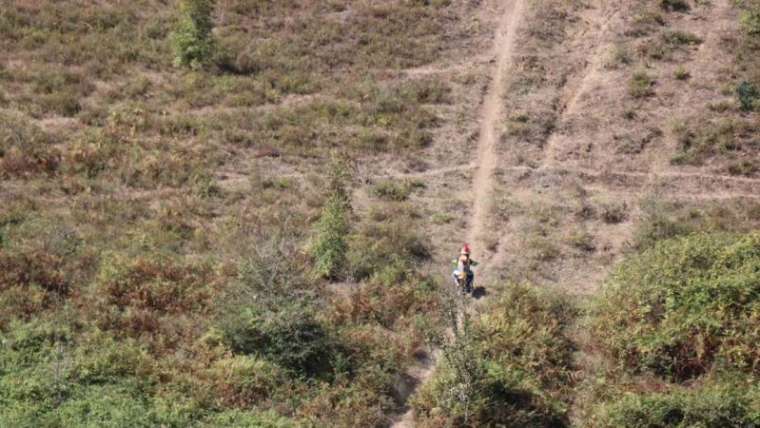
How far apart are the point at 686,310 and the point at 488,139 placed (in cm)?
961

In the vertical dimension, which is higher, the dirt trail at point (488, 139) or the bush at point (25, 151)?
the bush at point (25, 151)

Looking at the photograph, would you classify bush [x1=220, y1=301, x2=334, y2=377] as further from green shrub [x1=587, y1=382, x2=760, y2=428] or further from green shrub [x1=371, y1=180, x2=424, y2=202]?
green shrub [x1=371, y1=180, x2=424, y2=202]

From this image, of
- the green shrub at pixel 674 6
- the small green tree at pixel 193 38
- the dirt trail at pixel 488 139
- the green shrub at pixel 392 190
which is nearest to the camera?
the dirt trail at pixel 488 139

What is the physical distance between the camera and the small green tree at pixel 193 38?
96.0 ft

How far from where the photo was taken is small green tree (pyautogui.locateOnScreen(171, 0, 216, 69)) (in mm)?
29250

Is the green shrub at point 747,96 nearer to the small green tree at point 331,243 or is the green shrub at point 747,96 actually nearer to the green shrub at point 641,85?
the green shrub at point 641,85

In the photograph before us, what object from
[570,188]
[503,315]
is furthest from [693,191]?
[503,315]

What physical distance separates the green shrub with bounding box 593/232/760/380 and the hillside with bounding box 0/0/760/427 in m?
0.06

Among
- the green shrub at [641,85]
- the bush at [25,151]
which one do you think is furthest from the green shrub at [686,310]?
the bush at [25,151]

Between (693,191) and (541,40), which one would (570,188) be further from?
(541,40)

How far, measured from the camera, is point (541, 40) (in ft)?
106

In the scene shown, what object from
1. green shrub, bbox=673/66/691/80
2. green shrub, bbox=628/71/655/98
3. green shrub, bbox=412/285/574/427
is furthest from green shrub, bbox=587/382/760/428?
green shrub, bbox=673/66/691/80

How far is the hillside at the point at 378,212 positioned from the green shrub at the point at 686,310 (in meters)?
0.06

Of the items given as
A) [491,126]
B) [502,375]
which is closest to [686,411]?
[502,375]
